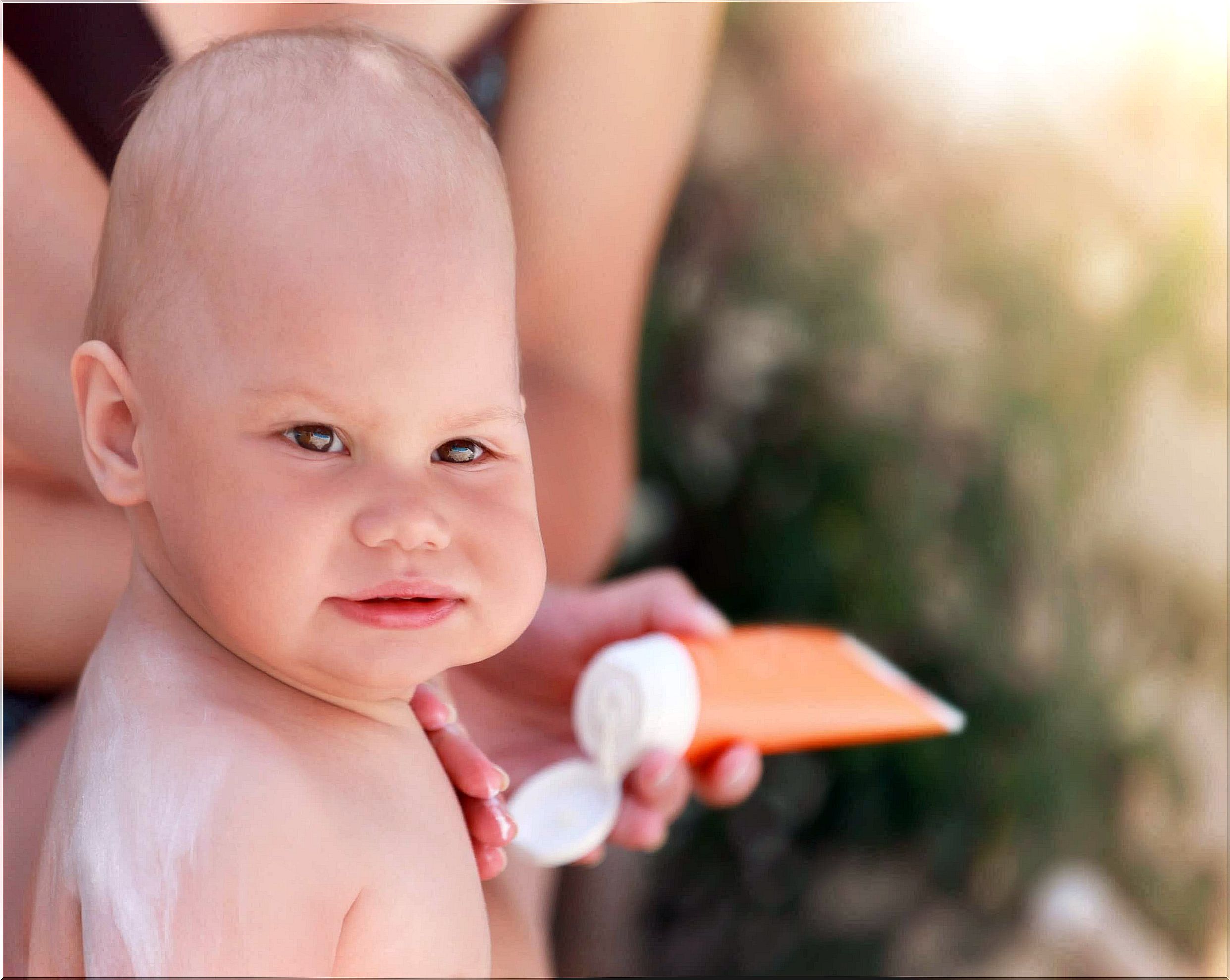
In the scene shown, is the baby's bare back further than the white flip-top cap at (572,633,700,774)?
No

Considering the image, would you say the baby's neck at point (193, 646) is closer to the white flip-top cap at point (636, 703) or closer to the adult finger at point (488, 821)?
the adult finger at point (488, 821)

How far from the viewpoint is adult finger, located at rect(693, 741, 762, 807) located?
535 mm

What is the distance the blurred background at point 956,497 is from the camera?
807 mm

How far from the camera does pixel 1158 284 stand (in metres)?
0.81

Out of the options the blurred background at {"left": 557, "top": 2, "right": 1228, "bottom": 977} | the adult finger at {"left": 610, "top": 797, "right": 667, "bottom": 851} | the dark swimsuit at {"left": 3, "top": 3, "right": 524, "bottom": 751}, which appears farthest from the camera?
the blurred background at {"left": 557, "top": 2, "right": 1228, "bottom": 977}

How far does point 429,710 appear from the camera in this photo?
0.35 metres

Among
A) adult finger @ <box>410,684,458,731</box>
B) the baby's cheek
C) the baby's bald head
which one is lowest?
adult finger @ <box>410,684,458,731</box>

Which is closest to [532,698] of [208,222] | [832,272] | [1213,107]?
[208,222]

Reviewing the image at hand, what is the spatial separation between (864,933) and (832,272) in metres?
0.53

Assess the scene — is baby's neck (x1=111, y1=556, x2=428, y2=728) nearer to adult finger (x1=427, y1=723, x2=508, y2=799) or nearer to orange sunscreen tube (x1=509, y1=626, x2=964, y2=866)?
adult finger (x1=427, y1=723, x2=508, y2=799)

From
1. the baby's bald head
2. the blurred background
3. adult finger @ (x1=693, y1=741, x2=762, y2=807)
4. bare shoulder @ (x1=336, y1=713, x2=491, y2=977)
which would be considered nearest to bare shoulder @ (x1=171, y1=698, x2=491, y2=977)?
bare shoulder @ (x1=336, y1=713, x2=491, y2=977)

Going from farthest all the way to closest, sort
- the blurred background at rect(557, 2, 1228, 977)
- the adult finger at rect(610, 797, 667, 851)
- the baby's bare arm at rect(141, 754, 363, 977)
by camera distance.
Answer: the blurred background at rect(557, 2, 1228, 977) → the adult finger at rect(610, 797, 667, 851) → the baby's bare arm at rect(141, 754, 363, 977)

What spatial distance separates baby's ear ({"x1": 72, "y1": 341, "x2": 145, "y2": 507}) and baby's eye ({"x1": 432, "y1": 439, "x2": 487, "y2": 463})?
0.07 metres

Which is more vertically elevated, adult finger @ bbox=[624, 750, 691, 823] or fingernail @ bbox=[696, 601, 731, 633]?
fingernail @ bbox=[696, 601, 731, 633]
